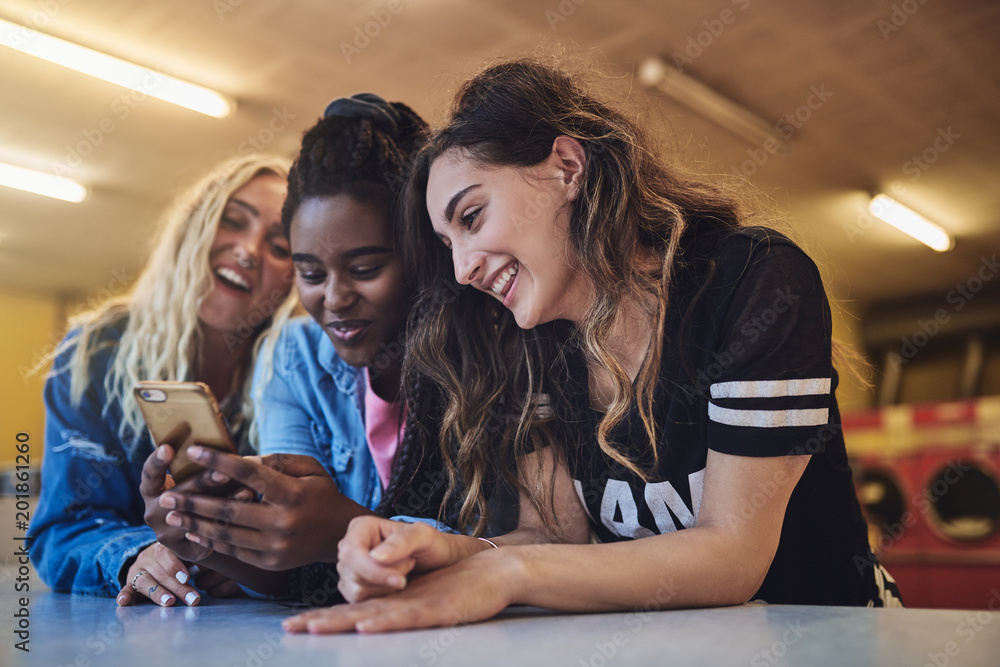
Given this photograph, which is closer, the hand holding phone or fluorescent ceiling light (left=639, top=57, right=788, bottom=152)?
the hand holding phone

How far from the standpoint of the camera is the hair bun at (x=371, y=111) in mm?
1845

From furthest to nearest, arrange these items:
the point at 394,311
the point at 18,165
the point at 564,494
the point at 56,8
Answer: the point at 18,165
the point at 56,8
the point at 394,311
the point at 564,494

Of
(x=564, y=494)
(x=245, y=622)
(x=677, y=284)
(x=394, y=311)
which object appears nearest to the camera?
(x=245, y=622)

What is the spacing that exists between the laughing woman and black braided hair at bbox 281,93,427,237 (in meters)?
0.15

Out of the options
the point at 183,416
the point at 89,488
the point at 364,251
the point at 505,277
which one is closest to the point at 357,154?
the point at 364,251

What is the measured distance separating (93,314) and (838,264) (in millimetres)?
7101

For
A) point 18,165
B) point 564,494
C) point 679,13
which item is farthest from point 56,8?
point 564,494

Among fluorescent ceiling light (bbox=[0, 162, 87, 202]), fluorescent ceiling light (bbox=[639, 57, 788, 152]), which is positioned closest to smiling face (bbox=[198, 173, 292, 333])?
fluorescent ceiling light (bbox=[639, 57, 788, 152])

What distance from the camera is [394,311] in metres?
1.71

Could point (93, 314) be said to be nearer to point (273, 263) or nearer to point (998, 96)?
point (273, 263)

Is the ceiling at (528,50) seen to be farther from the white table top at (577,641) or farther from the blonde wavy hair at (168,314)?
the white table top at (577,641)

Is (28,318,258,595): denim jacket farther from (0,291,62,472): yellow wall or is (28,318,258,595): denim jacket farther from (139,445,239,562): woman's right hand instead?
(0,291,62,472): yellow wall

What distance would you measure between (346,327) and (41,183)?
5.15 m

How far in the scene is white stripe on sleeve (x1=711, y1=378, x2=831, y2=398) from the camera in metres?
1.12
